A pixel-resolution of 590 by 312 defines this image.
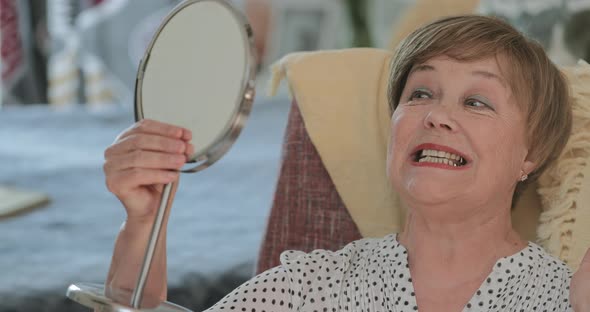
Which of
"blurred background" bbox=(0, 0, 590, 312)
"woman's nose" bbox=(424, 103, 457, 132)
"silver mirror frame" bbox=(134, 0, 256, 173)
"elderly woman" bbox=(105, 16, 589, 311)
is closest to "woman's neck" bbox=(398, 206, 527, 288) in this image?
"elderly woman" bbox=(105, 16, 589, 311)

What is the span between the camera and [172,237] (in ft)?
7.06

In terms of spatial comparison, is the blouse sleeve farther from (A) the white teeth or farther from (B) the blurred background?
(B) the blurred background

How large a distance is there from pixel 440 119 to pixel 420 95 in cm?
9

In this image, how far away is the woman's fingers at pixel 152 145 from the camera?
0.99 m

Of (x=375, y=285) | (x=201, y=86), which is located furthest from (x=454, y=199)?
(x=201, y=86)

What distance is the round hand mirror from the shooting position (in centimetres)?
97

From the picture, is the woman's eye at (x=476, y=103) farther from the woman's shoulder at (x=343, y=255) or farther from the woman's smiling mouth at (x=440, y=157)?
the woman's shoulder at (x=343, y=255)

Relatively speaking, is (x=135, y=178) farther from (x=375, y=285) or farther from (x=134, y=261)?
(x=375, y=285)

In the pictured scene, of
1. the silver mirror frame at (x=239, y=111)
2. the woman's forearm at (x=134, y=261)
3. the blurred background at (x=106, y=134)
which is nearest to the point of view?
the silver mirror frame at (x=239, y=111)

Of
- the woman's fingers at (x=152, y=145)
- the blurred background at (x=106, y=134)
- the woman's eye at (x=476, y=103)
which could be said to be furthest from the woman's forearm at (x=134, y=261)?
the blurred background at (x=106, y=134)

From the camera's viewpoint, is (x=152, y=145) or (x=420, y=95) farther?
(x=420, y=95)

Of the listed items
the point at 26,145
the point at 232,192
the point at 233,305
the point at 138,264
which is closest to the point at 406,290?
the point at 233,305

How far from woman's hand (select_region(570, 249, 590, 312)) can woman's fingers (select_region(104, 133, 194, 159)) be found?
0.46 m

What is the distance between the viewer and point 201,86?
99 cm
